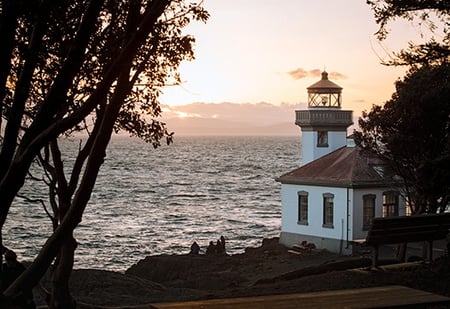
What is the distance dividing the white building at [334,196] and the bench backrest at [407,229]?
2042 cm

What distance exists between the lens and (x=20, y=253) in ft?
134

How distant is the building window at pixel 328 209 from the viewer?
3531 centimetres

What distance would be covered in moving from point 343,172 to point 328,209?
192 centimetres

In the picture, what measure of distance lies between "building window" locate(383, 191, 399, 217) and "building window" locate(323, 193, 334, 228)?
8.40 ft

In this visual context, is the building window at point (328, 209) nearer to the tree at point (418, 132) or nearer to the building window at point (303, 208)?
the building window at point (303, 208)

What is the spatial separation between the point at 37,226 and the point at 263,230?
54.9ft

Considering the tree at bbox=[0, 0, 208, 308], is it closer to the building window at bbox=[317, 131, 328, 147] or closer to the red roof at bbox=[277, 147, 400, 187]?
the red roof at bbox=[277, 147, 400, 187]

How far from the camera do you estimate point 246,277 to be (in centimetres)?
3084

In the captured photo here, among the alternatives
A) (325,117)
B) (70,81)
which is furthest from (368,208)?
(70,81)

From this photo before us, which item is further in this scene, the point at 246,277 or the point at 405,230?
the point at 246,277

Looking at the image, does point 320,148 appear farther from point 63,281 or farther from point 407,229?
point 63,281

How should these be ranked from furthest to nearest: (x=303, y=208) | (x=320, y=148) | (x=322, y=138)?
(x=322, y=138)
(x=320, y=148)
(x=303, y=208)

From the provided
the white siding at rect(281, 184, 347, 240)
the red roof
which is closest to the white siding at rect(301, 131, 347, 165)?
the red roof

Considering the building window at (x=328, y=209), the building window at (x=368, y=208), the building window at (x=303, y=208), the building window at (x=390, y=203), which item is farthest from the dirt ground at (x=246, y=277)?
the building window at (x=390, y=203)
